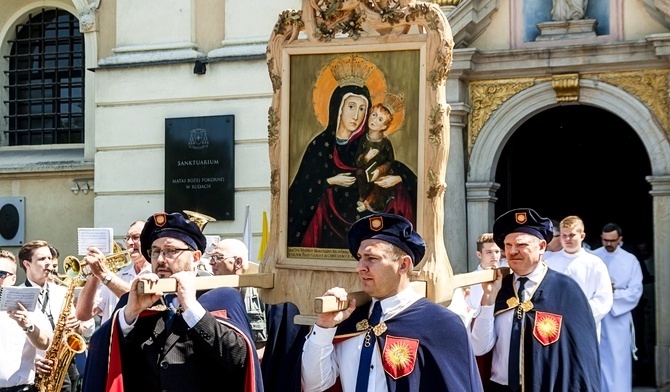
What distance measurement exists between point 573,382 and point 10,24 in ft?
38.5

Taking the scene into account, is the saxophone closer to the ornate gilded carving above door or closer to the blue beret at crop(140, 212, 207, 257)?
the blue beret at crop(140, 212, 207, 257)

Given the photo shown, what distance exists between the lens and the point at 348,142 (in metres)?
5.79

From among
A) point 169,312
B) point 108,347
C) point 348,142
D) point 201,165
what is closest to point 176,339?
point 169,312

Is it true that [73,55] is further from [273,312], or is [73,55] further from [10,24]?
[273,312]

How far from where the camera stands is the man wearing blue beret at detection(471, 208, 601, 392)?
22.2 ft

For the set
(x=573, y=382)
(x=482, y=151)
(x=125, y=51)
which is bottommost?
(x=573, y=382)

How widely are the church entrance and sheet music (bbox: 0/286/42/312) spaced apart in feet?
25.8

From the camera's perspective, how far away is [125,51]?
14.6 meters

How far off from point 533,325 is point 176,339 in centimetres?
247

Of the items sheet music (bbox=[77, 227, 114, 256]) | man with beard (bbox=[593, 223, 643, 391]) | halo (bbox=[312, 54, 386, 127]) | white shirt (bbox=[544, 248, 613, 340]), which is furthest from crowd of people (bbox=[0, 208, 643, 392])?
man with beard (bbox=[593, 223, 643, 391])

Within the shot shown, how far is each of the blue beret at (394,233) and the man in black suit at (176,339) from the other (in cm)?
78

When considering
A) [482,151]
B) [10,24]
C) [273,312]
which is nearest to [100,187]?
[10,24]

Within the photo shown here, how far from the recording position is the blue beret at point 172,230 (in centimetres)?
546

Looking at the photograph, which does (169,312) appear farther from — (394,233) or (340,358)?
(394,233)
